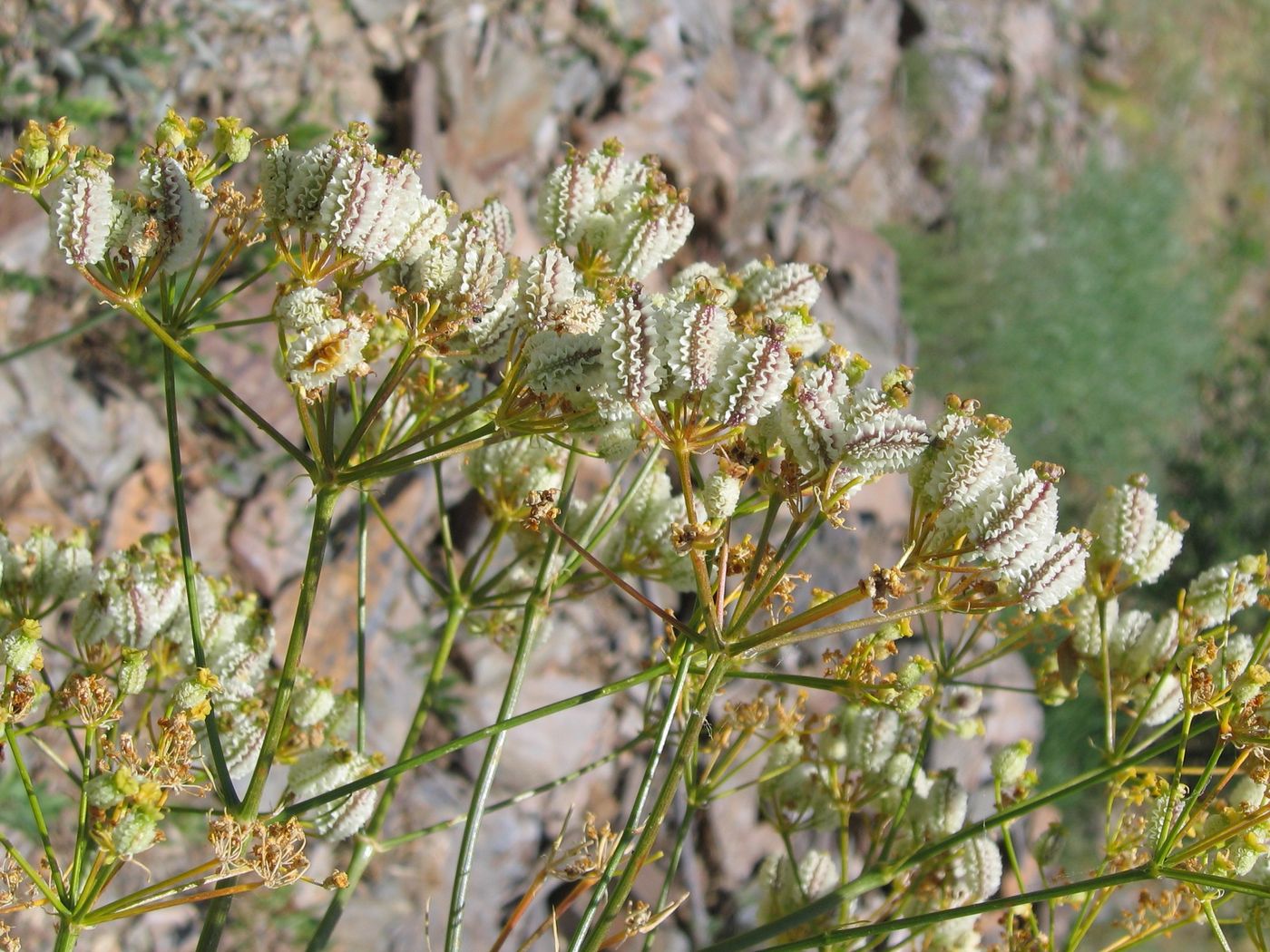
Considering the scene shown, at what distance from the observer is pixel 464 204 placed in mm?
5465

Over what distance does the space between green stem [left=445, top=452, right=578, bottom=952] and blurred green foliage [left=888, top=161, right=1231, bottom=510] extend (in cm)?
789

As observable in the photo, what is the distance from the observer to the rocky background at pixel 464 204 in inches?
185

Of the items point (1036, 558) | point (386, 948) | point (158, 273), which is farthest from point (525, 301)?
point (386, 948)

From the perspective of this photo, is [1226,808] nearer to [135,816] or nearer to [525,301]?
[525,301]

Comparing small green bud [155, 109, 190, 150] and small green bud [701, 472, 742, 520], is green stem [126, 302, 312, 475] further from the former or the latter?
small green bud [701, 472, 742, 520]

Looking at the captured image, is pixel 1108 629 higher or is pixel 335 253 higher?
pixel 335 253

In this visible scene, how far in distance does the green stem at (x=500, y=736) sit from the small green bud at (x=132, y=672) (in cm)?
49

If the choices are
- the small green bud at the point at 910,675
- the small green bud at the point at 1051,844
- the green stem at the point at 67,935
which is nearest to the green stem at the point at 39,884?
the green stem at the point at 67,935

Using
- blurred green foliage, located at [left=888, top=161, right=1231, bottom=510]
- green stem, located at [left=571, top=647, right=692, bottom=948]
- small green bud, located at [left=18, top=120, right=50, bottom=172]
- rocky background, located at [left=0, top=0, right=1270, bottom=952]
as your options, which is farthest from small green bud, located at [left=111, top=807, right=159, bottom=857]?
blurred green foliage, located at [left=888, top=161, right=1231, bottom=510]

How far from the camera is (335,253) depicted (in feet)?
5.10

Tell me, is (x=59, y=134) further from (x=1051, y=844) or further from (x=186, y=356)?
(x=1051, y=844)

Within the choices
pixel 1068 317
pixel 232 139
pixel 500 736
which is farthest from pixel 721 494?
pixel 1068 317

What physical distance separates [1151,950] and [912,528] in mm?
9215

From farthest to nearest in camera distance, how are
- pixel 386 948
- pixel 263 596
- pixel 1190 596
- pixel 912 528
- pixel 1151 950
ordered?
1. pixel 1151 950
2. pixel 386 948
3. pixel 263 596
4. pixel 1190 596
5. pixel 912 528
